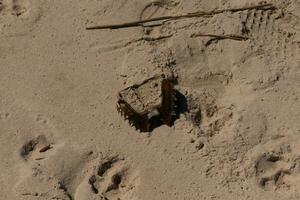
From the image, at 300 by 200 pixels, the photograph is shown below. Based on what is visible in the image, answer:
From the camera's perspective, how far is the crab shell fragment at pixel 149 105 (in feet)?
8.89

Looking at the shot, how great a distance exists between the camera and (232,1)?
116 inches

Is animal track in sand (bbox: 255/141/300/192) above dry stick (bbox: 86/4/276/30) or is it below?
below

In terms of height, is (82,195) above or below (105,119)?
below

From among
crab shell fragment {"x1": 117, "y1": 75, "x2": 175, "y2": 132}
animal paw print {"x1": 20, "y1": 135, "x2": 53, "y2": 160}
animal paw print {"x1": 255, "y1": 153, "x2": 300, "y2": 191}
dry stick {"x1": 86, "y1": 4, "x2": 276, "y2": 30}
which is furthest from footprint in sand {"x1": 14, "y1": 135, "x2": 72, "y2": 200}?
animal paw print {"x1": 255, "y1": 153, "x2": 300, "y2": 191}

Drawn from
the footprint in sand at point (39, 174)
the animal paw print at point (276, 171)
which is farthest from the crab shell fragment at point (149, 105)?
the animal paw print at point (276, 171)

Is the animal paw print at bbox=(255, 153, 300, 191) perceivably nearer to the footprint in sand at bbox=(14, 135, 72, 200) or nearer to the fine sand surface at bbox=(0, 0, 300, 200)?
the fine sand surface at bbox=(0, 0, 300, 200)

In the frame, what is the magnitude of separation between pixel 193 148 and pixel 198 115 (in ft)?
0.57

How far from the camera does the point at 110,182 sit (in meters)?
2.64

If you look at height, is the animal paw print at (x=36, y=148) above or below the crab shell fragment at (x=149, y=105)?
below

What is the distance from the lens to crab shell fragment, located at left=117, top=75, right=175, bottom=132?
271cm

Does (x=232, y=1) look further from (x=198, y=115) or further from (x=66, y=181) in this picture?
(x=66, y=181)

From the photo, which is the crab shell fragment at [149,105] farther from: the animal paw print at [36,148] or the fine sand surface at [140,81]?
the animal paw print at [36,148]

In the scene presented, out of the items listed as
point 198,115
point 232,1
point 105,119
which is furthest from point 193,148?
point 232,1

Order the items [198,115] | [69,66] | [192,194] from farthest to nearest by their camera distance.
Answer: [69,66] → [198,115] → [192,194]
